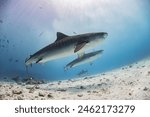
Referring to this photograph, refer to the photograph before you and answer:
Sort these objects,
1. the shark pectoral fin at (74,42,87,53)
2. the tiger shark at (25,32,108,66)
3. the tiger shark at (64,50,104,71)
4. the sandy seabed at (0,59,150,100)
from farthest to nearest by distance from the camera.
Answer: the tiger shark at (64,50,104,71) < the tiger shark at (25,32,108,66) < the shark pectoral fin at (74,42,87,53) < the sandy seabed at (0,59,150,100)

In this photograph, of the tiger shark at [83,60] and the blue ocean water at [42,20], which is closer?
the tiger shark at [83,60]

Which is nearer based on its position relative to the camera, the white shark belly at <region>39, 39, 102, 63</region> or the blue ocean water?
the white shark belly at <region>39, 39, 102, 63</region>

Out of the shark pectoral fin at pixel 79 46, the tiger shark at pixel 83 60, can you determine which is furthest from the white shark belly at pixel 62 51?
the tiger shark at pixel 83 60

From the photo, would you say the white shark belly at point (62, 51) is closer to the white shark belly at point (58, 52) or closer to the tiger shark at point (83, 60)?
the white shark belly at point (58, 52)

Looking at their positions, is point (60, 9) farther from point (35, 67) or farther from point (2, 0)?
point (35, 67)

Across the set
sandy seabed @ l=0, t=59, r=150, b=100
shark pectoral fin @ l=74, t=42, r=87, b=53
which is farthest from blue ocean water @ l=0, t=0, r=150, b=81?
shark pectoral fin @ l=74, t=42, r=87, b=53

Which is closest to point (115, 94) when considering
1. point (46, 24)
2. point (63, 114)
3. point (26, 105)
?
point (63, 114)

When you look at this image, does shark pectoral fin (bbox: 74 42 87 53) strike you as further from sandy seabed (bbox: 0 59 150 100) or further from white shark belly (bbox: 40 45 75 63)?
sandy seabed (bbox: 0 59 150 100)

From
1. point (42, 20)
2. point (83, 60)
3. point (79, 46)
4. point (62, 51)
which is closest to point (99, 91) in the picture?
point (79, 46)

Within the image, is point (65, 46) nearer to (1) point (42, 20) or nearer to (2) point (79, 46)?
(2) point (79, 46)

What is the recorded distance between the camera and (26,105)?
13.8 ft

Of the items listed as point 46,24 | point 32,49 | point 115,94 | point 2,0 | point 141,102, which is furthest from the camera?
point 32,49

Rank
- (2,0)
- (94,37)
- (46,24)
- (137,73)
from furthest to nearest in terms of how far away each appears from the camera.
→ (46,24) → (2,0) → (137,73) → (94,37)

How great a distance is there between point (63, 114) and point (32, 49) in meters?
15.1
